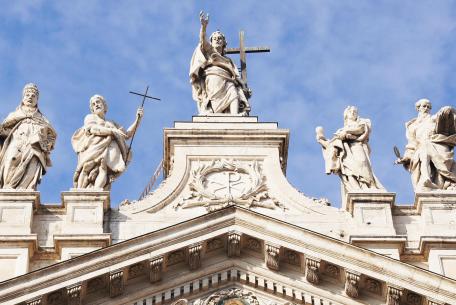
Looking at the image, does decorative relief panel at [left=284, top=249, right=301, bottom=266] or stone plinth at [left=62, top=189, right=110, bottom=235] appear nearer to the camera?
decorative relief panel at [left=284, top=249, right=301, bottom=266]

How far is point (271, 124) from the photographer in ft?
95.2

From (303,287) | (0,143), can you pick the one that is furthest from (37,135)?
(303,287)

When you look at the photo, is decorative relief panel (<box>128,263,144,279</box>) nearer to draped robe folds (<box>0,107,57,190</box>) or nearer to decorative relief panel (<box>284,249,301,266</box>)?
decorative relief panel (<box>284,249,301,266</box>)

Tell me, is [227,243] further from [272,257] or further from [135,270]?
[135,270]

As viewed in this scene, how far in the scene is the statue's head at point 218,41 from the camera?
101 feet

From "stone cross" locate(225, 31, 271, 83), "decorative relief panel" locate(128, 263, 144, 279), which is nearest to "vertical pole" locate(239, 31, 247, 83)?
"stone cross" locate(225, 31, 271, 83)

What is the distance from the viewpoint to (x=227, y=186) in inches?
1091

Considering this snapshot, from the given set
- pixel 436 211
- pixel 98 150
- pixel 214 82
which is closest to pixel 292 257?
pixel 436 211

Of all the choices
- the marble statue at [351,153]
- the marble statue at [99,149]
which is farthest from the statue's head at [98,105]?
the marble statue at [351,153]

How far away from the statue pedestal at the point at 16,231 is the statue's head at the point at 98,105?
248 cm

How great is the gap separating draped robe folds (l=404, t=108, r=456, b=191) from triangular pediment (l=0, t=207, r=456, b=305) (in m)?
3.03

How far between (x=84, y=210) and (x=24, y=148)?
180 centimetres

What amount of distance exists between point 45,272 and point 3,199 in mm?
2593

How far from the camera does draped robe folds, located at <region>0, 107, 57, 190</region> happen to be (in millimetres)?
27391
